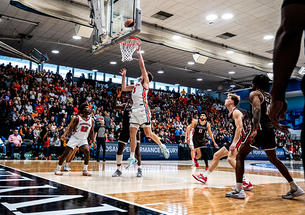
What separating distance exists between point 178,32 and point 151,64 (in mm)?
5107

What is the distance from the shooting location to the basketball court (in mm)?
3418

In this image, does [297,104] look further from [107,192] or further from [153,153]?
[107,192]

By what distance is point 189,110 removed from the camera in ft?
76.9

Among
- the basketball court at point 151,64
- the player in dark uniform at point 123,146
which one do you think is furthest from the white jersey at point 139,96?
the basketball court at point 151,64

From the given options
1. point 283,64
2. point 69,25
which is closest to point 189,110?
point 69,25

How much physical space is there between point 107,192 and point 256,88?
2.74 metres

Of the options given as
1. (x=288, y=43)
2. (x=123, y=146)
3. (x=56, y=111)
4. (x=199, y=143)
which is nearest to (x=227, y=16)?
(x=199, y=143)

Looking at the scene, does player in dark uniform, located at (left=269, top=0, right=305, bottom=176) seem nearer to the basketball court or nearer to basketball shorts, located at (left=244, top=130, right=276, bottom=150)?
the basketball court

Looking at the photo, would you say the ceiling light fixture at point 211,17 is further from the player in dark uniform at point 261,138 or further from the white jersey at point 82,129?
the player in dark uniform at point 261,138

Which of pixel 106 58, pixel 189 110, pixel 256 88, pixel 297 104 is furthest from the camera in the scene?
pixel 189 110

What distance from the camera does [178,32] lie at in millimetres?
14305

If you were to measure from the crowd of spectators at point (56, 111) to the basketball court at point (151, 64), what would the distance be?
161cm

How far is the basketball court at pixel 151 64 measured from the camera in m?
3.42

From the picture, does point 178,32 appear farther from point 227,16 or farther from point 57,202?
point 57,202
